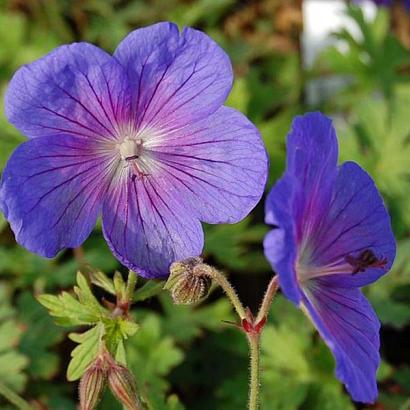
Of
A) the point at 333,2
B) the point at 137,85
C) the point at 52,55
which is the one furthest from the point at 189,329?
the point at 333,2

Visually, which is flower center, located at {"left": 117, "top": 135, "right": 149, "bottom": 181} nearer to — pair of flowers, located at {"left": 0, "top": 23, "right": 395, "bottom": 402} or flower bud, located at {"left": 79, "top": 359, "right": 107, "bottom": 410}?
pair of flowers, located at {"left": 0, "top": 23, "right": 395, "bottom": 402}

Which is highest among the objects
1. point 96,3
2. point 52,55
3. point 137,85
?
point 52,55

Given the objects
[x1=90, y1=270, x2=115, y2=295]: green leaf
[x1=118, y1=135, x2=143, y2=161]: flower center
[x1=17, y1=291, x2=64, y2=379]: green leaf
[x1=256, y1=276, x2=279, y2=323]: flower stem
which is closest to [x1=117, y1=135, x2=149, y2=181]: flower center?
[x1=118, y1=135, x2=143, y2=161]: flower center

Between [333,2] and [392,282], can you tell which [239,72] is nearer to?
[333,2]

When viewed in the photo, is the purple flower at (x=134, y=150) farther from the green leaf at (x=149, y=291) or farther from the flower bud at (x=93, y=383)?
the flower bud at (x=93, y=383)

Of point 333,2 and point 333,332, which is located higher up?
point 333,332

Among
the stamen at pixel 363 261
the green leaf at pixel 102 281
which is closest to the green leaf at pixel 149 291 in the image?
the green leaf at pixel 102 281
